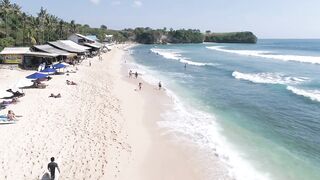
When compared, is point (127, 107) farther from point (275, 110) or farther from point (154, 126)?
point (275, 110)

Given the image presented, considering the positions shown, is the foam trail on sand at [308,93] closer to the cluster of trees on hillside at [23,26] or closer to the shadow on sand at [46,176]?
the shadow on sand at [46,176]

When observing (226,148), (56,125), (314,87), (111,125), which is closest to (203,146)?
(226,148)

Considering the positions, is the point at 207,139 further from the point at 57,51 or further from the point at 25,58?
the point at 57,51

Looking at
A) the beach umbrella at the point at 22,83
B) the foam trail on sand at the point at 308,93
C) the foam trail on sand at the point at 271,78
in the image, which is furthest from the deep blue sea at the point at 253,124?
the beach umbrella at the point at 22,83

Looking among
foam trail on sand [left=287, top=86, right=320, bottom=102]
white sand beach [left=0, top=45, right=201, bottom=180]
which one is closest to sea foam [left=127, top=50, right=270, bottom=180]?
white sand beach [left=0, top=45, right=201, bottom=180]

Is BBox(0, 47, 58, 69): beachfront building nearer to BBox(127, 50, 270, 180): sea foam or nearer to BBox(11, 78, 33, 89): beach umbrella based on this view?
BBox(11, 78, 33, 89): beach umbrella

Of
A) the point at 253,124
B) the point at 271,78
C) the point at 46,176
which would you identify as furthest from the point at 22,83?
the point at 271,78
